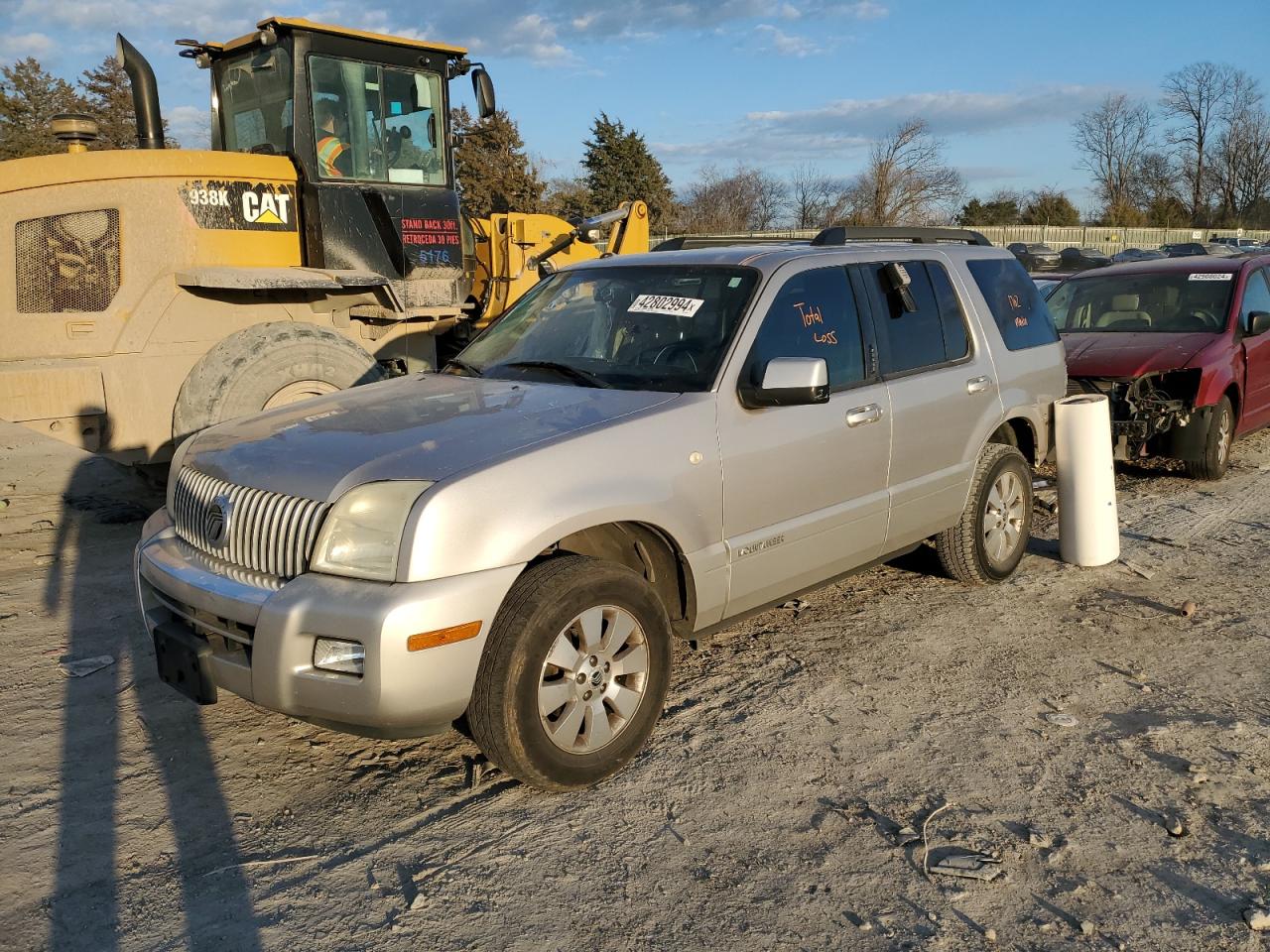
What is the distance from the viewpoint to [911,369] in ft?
17.1

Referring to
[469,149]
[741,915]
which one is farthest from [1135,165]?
[741,915]

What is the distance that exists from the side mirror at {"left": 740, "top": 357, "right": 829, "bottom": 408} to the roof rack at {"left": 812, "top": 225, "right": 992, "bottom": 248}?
52.4 inches

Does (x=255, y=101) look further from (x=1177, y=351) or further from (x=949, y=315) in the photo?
(x=1177, y=351)

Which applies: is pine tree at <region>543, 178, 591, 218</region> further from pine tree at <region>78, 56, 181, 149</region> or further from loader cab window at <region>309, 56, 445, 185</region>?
loader cab window at <region>309, 56, 445, 185</region>

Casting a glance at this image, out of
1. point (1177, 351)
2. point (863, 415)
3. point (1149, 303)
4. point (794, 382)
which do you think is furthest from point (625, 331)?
point (1149, 303)

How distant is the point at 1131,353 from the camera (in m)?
8.52

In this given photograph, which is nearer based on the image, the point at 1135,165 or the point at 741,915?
the point at 741,915

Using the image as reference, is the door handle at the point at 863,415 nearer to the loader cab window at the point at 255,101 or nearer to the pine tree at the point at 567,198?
the loader cab window at the point at 255,101

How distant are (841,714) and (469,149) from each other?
1309 inches

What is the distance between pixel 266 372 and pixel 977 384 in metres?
4.22

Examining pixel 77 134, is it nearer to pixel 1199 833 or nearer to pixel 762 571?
pixel 762 571

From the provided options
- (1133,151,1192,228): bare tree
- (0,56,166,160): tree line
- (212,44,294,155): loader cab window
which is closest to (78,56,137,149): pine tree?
(0,56,166,160): tree line

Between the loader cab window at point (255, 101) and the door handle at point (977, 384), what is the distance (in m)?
4.93

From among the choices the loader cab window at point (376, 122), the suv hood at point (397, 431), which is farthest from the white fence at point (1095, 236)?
the suv hood at point (397, 431)
